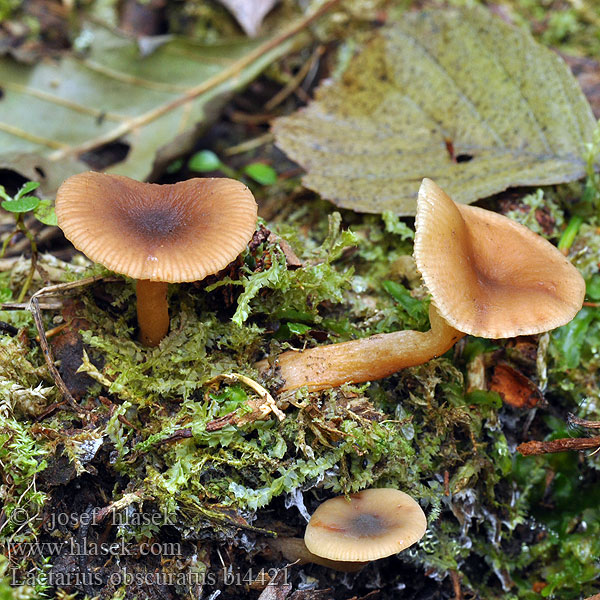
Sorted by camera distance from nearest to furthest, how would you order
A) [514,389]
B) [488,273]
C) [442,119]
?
[488,273], [514,389], [442,119]

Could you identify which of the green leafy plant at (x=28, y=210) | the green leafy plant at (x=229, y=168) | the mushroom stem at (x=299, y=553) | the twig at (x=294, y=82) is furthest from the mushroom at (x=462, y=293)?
the twig at (x=294, y=82)

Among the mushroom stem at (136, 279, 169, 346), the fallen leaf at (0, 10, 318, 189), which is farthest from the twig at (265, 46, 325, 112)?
the mushroom stem at (136, 279, 169, 346)

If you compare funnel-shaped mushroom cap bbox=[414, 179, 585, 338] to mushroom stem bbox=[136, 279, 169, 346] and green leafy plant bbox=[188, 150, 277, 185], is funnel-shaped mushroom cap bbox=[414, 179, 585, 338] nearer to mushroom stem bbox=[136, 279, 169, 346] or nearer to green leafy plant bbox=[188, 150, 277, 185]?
mushroom stem bbox=[136, 279, 169, 346]

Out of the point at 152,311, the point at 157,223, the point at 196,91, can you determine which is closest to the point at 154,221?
the point at 157,223

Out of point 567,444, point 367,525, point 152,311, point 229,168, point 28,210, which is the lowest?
point 367,525

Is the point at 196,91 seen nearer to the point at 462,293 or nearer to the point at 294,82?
the point at 294,82

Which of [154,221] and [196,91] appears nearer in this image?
[154,221]

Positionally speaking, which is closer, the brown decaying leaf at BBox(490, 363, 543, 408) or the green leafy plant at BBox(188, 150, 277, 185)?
the brown decaying leaf at BBox(490, 363, 543, 408)
